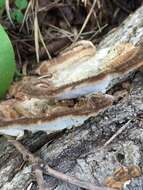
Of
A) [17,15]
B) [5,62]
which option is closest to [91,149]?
[5,62]

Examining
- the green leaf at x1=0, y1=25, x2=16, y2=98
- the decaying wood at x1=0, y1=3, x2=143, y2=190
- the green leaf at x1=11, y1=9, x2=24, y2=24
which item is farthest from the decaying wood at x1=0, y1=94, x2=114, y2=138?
the green leaf at x1=11, y1=9, x2=24, y2=24

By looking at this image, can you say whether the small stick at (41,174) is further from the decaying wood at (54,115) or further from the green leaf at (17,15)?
the green leaf at (17,15)

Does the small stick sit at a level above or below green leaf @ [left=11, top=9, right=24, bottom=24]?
below

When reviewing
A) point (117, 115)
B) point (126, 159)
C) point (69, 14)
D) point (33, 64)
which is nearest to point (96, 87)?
point (117, 115)

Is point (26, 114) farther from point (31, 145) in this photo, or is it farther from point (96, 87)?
point (96, 87)

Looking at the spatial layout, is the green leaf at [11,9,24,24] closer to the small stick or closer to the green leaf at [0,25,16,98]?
the green leaf at [0,25,16,98]

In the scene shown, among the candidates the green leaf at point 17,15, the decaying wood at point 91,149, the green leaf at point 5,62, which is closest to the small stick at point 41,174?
the decaying wood at point 91,149

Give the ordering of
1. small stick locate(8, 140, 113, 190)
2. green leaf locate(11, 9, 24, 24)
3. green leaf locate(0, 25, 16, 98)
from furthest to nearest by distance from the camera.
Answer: green leaf locate(11, 9, 24, 24), green leaf locate(0, 25, 16, 98), small stick locate(8, 140, 113, 190)
